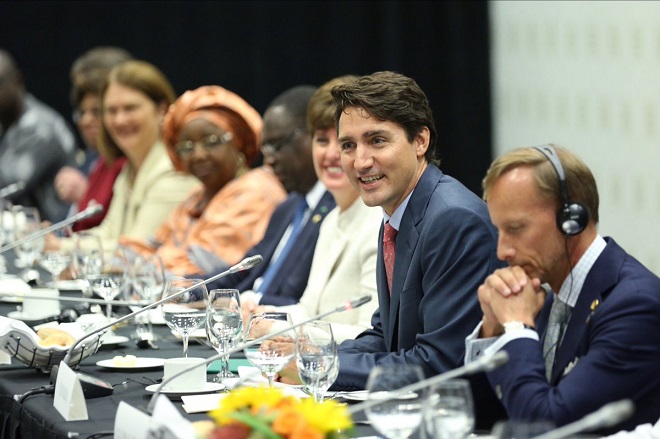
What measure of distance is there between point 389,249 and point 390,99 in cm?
36

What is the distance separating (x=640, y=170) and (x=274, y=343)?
3087 mm

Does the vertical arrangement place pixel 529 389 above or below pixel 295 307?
above

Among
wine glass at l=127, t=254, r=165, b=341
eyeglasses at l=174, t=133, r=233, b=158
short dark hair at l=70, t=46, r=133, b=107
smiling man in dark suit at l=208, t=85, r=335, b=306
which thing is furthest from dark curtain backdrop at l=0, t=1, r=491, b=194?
wine glass at l=127, t=254, r=165, b=341

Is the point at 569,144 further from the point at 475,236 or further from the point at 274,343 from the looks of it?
the point at 274,343

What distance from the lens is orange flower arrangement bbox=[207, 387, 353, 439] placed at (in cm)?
152

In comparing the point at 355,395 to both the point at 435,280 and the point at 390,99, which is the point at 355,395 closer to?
the point at 435,280

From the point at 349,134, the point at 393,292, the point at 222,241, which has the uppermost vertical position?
the point at 349,134

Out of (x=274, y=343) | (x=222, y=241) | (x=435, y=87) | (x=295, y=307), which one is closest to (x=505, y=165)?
(x=274, y=343)

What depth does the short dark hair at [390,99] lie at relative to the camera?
8.58 feet

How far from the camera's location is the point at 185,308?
103 inches

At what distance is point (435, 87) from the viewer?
6.70 m

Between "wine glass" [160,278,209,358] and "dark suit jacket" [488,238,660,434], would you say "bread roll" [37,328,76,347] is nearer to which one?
"wine glass" [160,278,209,358]

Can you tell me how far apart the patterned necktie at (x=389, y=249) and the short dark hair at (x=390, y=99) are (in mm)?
225

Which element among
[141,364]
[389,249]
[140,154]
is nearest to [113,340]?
[141,364]
